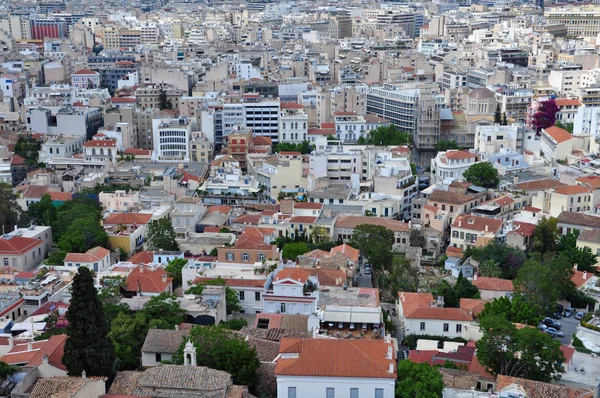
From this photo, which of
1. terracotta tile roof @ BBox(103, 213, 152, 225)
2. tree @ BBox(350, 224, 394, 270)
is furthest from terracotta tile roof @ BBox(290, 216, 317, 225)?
terracotta tile roof @ BBox(103, 213, 152, 225)

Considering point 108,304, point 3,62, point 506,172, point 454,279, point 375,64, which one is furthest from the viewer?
point 3,62

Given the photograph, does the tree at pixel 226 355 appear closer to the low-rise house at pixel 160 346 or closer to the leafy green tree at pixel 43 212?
the low-rise house at pixel 160 346

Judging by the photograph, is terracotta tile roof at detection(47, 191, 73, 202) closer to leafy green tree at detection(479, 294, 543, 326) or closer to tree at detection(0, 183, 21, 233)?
tree at detection(0, 183, 21, 233)

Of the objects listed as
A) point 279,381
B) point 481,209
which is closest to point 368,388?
point 279,381

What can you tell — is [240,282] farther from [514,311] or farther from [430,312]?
[514,311]

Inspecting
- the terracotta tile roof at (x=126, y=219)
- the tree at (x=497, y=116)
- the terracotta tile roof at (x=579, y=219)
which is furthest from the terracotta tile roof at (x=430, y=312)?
the tree at (x=497, y=116)

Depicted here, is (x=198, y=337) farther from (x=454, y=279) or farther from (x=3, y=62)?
(x=3, y=62)
